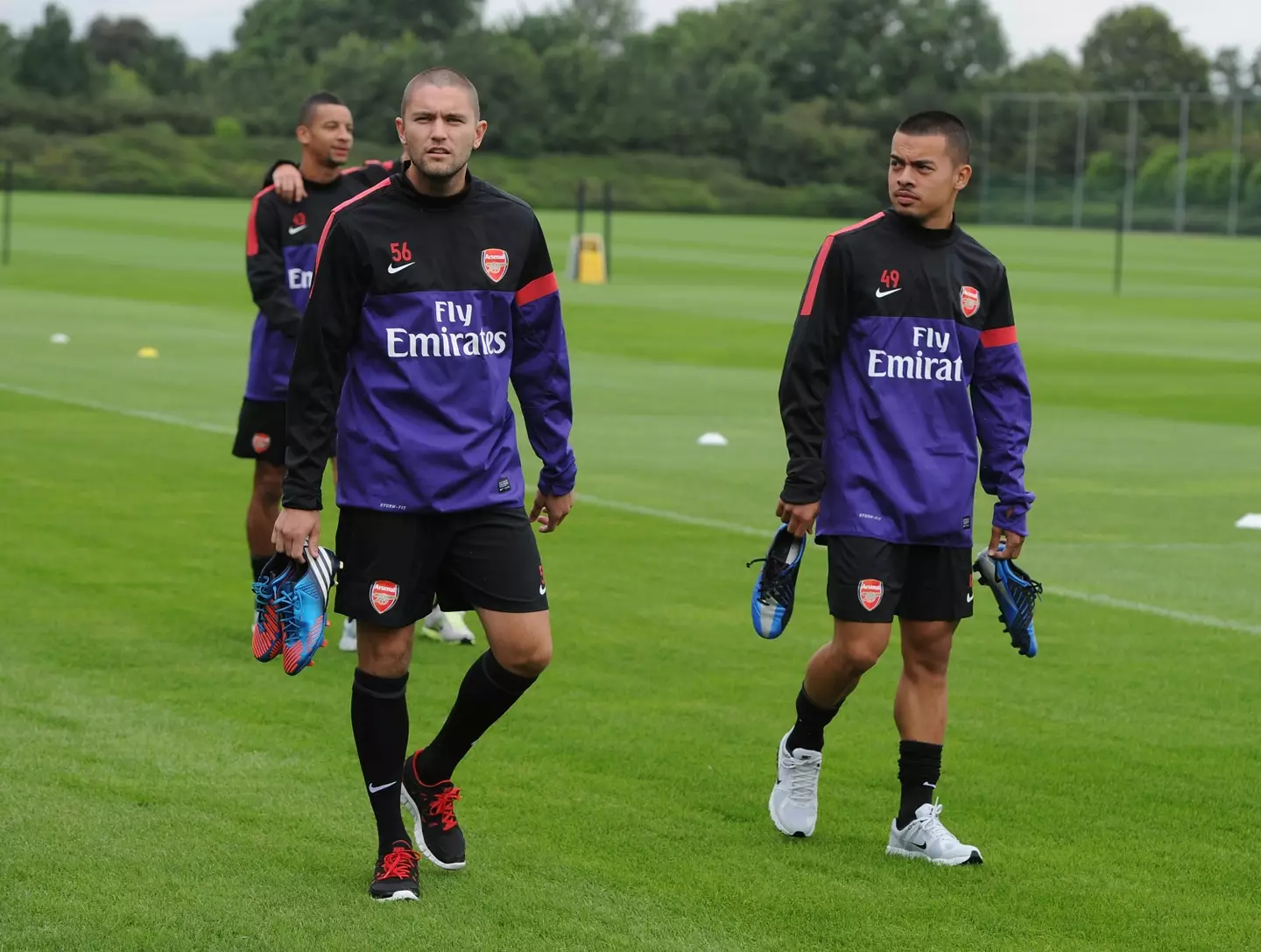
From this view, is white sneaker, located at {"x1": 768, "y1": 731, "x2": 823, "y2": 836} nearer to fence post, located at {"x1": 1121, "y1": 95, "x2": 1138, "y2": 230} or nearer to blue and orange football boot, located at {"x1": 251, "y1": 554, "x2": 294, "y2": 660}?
blue and orange football boot, located at {"x1": 251, "y1": 554, "x2": 294, "y2": 660}

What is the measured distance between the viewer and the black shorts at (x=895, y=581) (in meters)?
5.91

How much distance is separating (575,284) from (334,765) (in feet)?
105

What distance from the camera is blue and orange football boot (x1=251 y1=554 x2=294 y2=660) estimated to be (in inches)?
219

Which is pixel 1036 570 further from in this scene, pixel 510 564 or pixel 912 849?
pixel 510 564

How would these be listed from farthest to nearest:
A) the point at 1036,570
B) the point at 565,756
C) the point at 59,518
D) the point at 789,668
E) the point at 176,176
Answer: the point at 176,176, the point at 59,518, the point at 1036,570, the point at 789,668, the point at 565,756

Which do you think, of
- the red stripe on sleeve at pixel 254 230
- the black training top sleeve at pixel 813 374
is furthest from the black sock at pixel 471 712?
the red stripe on sleeve at pixel 254 230

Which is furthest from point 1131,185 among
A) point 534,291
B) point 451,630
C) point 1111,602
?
point 534,291

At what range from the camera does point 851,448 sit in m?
5.96

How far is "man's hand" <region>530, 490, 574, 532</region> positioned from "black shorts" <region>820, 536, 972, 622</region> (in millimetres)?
740

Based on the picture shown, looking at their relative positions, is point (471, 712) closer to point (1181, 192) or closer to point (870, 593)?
point (870, 593)

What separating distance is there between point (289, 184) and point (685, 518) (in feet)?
14.2

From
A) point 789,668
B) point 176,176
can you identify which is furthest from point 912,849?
point 176,176

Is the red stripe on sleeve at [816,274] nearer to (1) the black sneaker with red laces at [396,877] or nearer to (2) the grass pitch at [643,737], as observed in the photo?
(2) the grass pitch at [643,737]

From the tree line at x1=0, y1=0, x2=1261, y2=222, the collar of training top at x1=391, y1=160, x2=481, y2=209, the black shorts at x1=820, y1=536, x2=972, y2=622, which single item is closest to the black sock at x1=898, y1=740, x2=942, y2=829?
the black shorts at x1=820, y1=536, x2=972, y2=622
